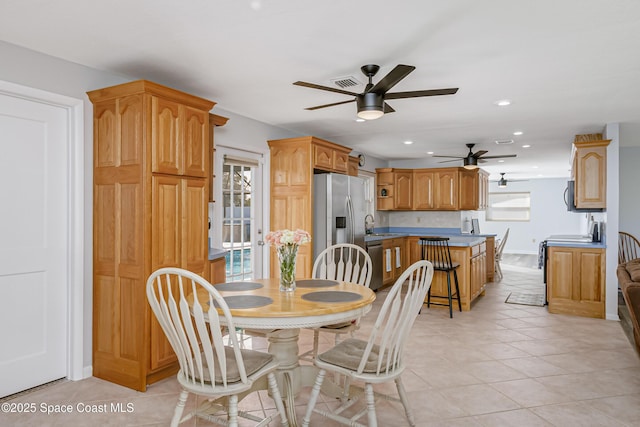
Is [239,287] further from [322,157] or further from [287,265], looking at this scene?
[322,157]

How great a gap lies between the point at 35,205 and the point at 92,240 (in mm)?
433

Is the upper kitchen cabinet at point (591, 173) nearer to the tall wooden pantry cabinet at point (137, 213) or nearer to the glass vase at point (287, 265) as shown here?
the glass vase at point (287, 265)

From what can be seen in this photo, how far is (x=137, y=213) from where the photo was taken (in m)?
2.78

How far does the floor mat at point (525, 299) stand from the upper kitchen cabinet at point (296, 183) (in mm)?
3181

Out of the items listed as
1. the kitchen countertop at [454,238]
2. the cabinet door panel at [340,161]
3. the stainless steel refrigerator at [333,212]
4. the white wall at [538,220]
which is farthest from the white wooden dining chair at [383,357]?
the white wall at [538,220]

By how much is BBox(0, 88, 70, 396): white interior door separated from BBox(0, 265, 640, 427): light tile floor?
0.23 m

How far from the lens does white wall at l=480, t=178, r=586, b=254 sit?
11570 mm

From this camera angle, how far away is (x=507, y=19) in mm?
2285

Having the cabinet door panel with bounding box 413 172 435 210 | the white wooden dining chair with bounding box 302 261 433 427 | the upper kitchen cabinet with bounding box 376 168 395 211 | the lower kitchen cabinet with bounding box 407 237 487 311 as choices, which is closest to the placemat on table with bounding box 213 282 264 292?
the white wooden dining chair with bounding box 302 261 433 427

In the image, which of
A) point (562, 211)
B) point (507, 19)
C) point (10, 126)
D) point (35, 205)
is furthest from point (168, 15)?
point (562, 211)

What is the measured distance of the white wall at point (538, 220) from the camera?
11.6 metres

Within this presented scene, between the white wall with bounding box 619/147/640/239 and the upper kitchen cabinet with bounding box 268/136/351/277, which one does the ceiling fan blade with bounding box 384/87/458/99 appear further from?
the white wall with bounding box 619/147/640/239

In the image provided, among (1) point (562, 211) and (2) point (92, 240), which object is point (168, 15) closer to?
(2) point (92, 240)

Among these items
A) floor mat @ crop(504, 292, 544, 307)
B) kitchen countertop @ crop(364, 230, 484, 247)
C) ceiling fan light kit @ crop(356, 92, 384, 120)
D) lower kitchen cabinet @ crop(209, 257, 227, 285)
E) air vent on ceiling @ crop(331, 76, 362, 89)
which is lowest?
floor mat @ crop(504, 292, 544, 307)
